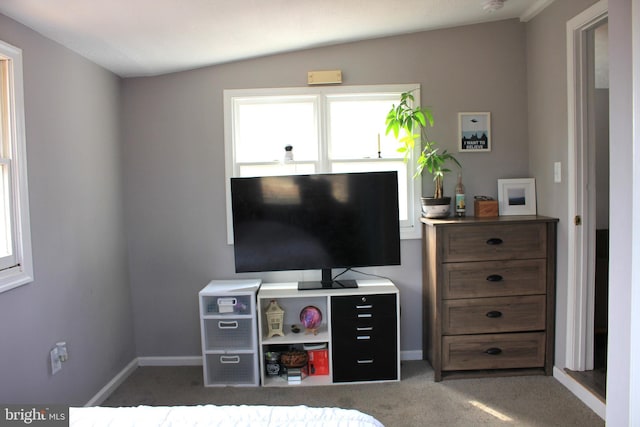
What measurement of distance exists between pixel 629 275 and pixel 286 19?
7.34 feet

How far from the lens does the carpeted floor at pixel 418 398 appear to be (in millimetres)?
2445

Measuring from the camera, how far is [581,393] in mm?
2590

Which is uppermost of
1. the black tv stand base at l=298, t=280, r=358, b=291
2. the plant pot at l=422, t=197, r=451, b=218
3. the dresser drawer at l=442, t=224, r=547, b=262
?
the plant pot at l=422, t=197, r=451, b=218

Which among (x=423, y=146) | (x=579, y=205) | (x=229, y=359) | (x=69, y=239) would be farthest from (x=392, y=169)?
(x=69, y=239)

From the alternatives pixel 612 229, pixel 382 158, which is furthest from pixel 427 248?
pixel 612 229

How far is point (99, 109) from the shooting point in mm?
2914

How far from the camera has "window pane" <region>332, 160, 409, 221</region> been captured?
3283mm

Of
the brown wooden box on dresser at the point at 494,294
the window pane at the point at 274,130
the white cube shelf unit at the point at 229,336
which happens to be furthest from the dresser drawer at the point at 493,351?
the window pane at the point at 274,130

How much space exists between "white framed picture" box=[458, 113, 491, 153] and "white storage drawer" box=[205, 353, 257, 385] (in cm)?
224

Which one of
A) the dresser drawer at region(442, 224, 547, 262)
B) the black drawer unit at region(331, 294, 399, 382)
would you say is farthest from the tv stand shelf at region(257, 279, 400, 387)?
the dresser drawer at region(442, 224, 547, 262)

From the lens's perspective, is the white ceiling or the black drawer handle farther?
the black drawer handle

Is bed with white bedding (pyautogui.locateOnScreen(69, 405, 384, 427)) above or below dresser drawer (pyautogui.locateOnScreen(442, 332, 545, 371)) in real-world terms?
above

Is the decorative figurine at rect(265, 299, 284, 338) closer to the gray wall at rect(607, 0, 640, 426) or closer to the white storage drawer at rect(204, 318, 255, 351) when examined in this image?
the white storage drawer at rect(204, 318, 255, 351)

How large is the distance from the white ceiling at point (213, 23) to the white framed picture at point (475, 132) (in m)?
0.70
